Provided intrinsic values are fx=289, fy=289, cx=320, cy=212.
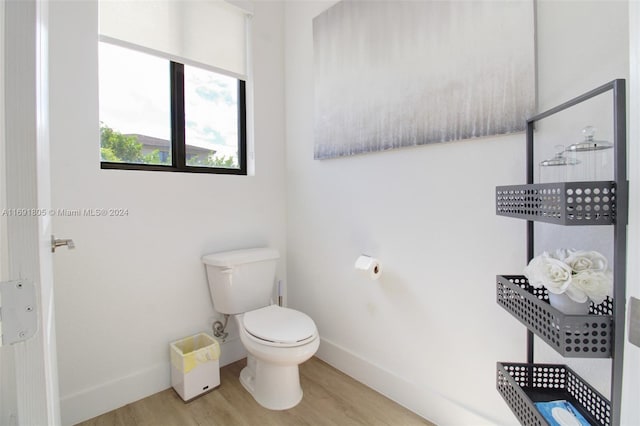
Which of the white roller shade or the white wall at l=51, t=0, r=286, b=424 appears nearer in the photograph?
the white wall at l=51, t=0, r=286, b=424

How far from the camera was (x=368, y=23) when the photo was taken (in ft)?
5.19

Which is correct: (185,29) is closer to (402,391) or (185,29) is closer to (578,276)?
(578,276)

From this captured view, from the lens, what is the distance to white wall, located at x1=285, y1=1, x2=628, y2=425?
1.02 m

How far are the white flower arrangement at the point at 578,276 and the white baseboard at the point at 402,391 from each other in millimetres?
833

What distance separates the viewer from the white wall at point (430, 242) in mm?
1021

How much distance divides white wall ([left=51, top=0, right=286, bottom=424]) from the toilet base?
45 cm

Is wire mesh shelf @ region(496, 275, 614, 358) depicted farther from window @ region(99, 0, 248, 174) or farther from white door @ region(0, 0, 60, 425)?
window @ region(99, 0, 248, 174)

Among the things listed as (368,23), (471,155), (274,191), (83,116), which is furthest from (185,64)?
(471,155)

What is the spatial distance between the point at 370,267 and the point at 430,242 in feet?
1.09

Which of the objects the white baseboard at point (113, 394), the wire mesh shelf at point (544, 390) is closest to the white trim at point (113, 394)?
the white baseboard at point (113, 394)

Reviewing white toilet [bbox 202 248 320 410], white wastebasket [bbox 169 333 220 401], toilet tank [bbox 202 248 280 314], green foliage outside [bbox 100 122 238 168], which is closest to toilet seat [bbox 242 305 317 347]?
white toilet [bbox 202 248 320 410]

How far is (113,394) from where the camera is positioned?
148 cm

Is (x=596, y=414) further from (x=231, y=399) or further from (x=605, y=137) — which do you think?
(x=231, y=399)

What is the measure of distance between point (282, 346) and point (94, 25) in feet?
5.90
